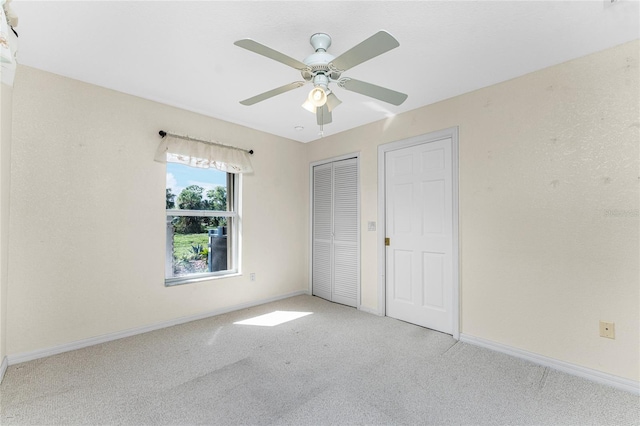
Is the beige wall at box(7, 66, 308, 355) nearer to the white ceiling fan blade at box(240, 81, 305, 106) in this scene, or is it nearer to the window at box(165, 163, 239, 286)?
the window at box(165, 163, 239, 286)

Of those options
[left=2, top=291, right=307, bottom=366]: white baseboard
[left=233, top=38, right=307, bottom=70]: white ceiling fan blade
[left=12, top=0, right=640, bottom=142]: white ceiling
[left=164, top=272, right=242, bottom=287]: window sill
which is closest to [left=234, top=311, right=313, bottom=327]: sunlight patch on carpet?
[left=2, top=291, right=307, bottom=366]: white baseboard

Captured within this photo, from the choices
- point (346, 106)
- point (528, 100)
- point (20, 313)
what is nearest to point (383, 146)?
point (346, 106)

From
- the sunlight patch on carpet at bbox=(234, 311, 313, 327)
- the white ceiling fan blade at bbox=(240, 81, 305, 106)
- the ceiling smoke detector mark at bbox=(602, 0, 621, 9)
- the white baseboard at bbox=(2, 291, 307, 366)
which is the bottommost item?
the sunlight patch on carpet at bbox=(234, 311, 313, 327)

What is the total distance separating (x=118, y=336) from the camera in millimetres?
2801

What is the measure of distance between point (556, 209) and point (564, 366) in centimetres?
123

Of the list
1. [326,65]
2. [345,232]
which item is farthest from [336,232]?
[326,65]

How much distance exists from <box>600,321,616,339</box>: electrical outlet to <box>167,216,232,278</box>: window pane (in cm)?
369

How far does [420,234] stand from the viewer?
3213 millimetres

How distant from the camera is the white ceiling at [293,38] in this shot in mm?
1737

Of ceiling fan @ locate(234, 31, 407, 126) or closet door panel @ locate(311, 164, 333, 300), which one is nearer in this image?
ceiling fan @ locate(234, 31, 407, 126)

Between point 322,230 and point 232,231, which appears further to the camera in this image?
point 322,230

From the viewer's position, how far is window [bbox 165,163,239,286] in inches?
130

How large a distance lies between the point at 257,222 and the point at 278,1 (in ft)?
9.09

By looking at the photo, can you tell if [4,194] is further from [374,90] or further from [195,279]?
[374,90]
